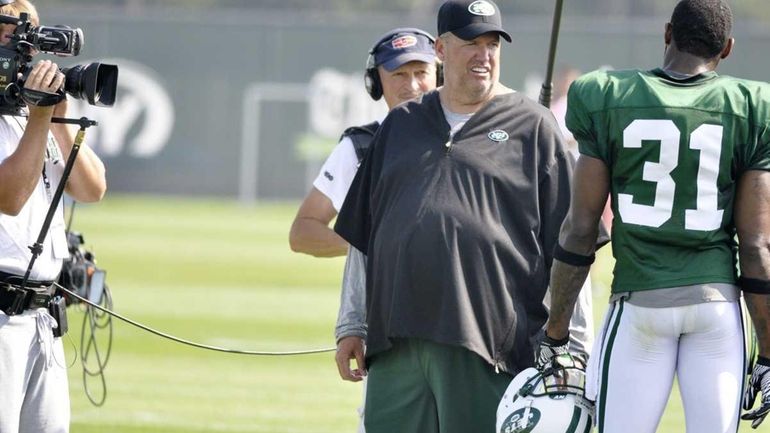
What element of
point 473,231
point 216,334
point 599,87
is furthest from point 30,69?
point 216,334

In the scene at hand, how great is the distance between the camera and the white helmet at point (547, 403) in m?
4.48

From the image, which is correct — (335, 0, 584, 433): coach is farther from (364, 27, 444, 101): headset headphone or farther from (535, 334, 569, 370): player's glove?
(364, 27, 444, 101): headset headphone

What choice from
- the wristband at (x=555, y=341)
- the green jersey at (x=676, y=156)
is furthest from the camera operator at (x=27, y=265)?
the green jersey at (x=676, y=156)

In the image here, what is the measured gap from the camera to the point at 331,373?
10164 mm

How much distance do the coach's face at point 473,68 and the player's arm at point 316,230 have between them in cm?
102

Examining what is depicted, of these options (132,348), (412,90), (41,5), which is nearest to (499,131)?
(412,90)

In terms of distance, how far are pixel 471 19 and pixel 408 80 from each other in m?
1.02

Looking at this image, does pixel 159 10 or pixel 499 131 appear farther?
pixel 159 10

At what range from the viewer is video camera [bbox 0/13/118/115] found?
472cm

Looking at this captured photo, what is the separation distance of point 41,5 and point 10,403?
27.1m

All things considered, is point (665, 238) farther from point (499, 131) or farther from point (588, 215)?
point (499, 131)

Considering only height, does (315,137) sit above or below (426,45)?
below

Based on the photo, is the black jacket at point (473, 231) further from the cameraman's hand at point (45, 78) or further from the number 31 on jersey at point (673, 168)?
the cameraman's hand at point (45, 78)

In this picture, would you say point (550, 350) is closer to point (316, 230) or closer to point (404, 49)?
point (316, 230)
